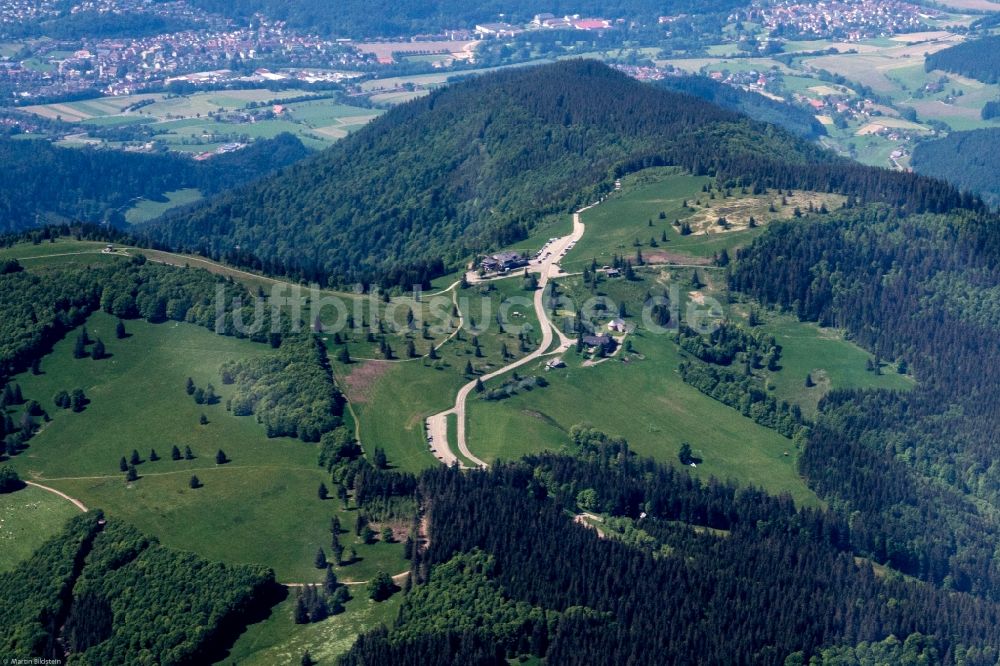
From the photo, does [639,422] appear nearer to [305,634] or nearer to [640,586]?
[640,586]

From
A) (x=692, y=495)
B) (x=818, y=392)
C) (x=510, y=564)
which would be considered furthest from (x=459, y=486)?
(x=818, y=392)

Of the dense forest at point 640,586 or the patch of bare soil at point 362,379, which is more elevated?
the patch of bare soil at point 362,379

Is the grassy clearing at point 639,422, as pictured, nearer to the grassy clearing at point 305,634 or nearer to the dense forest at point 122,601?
the grassy clearing at point 305,634

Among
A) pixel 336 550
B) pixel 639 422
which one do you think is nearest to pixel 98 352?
pixel 336 550

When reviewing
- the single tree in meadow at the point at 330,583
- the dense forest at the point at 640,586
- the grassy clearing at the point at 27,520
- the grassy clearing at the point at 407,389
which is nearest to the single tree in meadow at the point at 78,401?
the grassy clearing at the point at 27,520

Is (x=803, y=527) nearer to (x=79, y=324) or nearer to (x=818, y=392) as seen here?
(x=818, y=392)
